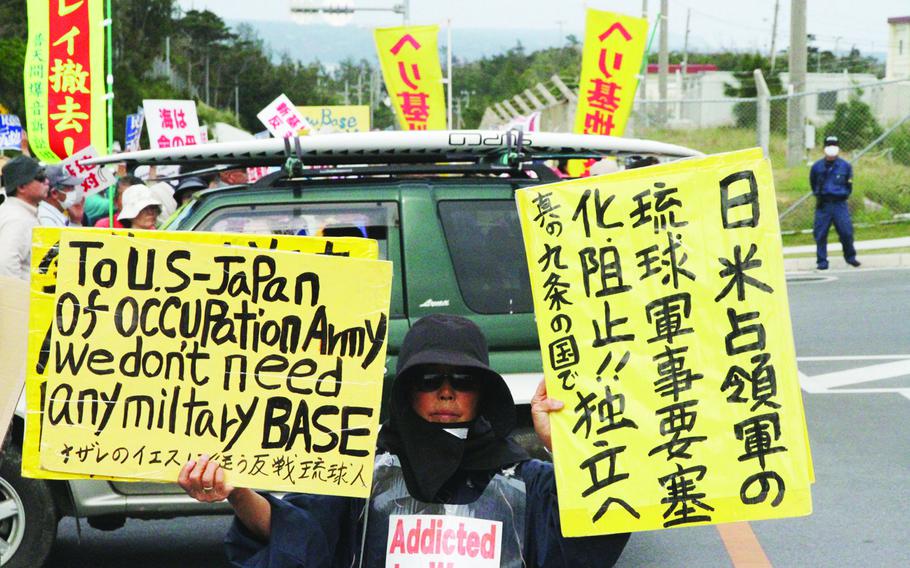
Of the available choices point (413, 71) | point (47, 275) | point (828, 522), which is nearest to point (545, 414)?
point (47, 275)

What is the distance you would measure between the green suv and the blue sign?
1401cm

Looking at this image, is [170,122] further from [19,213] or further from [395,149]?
[395,149]

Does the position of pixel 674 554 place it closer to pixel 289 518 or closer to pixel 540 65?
pixel 289 518

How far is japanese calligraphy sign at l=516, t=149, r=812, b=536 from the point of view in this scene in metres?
3.27

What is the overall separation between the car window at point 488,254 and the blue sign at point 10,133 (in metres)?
14.7

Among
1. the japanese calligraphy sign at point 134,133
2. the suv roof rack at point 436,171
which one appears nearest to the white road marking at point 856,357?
the suv roof rack at point 436,171

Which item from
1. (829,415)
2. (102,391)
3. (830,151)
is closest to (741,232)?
(102,391)

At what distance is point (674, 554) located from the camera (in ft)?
22.8

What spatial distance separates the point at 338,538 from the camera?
3303 mm

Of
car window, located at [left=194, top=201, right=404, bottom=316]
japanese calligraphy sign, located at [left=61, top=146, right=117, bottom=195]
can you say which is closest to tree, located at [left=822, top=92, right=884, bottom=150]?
japanese calligraphy sign, located at [left=61, top=146, right=117, bottom=195]

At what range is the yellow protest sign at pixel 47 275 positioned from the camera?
3.32m

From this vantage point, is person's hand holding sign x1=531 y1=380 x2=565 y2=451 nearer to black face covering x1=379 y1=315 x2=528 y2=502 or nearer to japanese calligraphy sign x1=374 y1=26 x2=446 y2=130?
black face covering x1=379 y1=315 x2=528 y2=502

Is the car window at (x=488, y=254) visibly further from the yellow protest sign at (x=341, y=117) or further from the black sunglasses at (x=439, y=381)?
the yellow protest sign at (x=341, y=117)

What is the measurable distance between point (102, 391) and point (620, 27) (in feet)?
48.8
